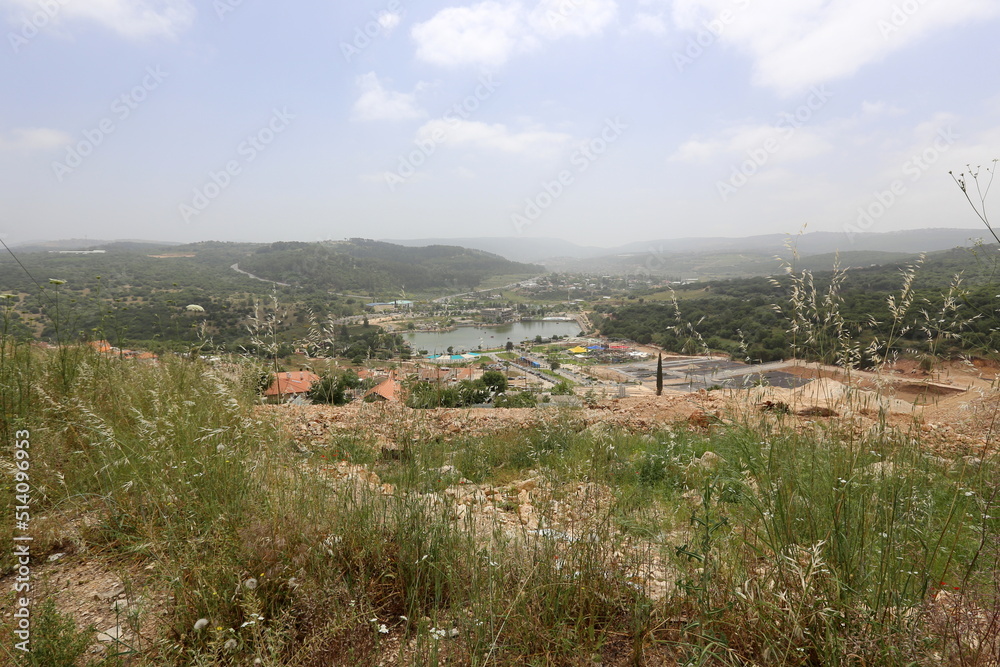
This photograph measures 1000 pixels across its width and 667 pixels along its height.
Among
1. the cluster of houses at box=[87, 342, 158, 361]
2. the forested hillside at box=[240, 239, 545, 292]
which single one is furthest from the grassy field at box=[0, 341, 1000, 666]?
Answer: the forested hillside at box=[240, 239, 545, 292]

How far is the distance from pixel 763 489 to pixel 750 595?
686mm

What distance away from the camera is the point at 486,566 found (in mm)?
2068

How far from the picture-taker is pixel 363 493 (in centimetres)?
241

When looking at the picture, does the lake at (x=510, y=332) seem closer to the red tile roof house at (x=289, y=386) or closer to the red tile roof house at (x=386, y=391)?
the red tile roof house at (x=289, y=386)

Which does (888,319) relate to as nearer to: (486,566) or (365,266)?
(486,566)

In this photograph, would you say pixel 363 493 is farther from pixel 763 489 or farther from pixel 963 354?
pixel 963 354

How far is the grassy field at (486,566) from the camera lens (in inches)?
62.4

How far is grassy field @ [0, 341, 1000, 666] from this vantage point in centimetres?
158

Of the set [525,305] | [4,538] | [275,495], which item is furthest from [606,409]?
[525,305]

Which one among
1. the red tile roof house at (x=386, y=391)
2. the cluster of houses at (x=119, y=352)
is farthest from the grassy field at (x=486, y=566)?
the cluster of houses at (x=119, y=352)

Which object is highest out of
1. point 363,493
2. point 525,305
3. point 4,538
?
point 363,493
